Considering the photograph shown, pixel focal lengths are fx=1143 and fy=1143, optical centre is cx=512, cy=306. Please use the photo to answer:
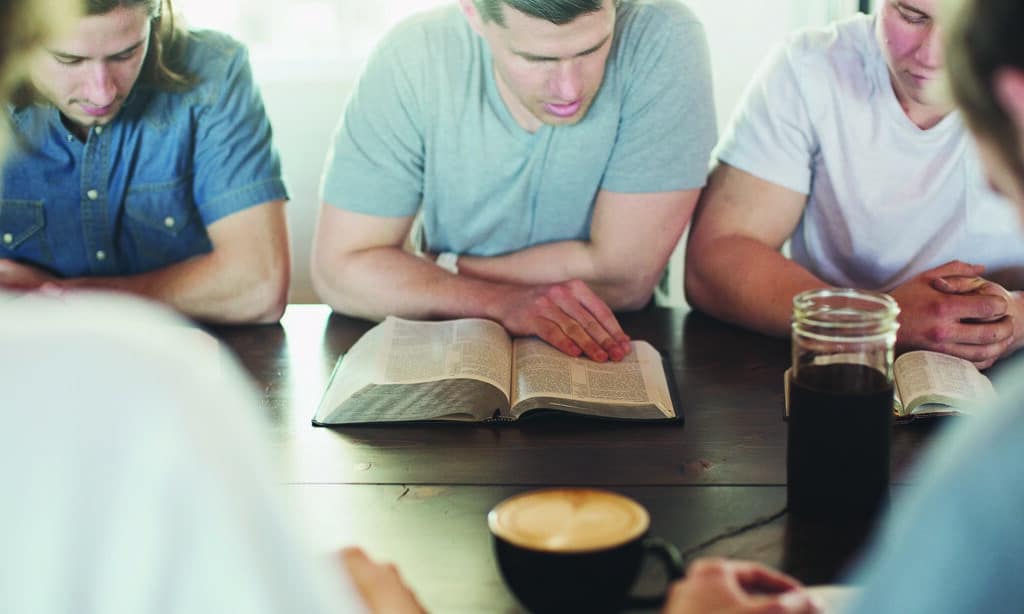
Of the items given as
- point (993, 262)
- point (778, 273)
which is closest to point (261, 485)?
point (778, 273)

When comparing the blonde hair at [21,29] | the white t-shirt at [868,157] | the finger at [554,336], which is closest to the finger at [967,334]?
the white t-shirt at [868,157]

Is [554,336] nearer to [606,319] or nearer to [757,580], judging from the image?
[606,319]

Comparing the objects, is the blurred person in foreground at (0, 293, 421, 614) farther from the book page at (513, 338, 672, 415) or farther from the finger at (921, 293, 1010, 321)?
the finger at (921, 293, 1010, 321)

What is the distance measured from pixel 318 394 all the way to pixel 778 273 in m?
0.75

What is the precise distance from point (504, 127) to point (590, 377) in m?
0.64

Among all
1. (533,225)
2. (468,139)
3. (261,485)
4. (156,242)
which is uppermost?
(261,485)

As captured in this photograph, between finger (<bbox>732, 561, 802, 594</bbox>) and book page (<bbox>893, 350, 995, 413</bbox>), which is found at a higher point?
finger (<bbox>732, 561, 802, 594</bbox>)

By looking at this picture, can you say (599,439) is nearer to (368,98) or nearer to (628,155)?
(628,155)

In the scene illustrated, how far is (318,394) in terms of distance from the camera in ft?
4.99

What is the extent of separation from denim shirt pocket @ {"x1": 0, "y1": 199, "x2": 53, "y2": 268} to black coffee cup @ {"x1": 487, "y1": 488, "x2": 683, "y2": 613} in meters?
1.38

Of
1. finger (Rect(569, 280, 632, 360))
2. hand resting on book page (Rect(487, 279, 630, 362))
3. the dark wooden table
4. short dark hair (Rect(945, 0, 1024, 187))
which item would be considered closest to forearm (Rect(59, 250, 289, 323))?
the dark wooden table

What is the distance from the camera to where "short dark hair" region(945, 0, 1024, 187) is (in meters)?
0.56

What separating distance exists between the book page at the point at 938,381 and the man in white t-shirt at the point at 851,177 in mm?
363

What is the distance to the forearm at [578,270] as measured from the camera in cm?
195
